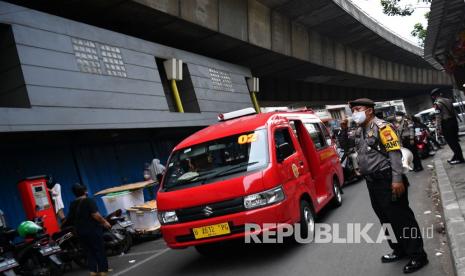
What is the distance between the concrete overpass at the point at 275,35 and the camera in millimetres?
12938

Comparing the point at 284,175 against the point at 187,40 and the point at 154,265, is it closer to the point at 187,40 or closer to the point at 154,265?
the point at 154,265

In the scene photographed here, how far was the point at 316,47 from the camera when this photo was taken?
69.9 feet

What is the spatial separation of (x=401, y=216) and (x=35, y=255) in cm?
575

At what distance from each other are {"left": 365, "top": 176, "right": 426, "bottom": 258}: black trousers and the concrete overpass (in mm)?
9011

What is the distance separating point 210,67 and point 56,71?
7.78 metres

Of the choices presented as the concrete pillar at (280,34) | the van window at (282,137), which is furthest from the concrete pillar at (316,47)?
the van window at (282,137)

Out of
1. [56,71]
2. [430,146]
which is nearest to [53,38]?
[56,71]

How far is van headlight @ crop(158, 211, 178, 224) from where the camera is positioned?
19.4ft

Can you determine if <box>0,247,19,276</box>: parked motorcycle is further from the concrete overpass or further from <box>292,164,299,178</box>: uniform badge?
the concrete overpass

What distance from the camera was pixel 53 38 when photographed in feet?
35.2

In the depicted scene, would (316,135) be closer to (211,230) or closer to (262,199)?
(262,199)

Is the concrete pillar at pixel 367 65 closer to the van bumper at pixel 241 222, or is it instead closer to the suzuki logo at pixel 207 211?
the van bumper at pixel 241 222

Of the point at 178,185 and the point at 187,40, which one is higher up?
the point at 187,40

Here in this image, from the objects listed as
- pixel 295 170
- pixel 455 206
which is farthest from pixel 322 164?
pixel 455 206
